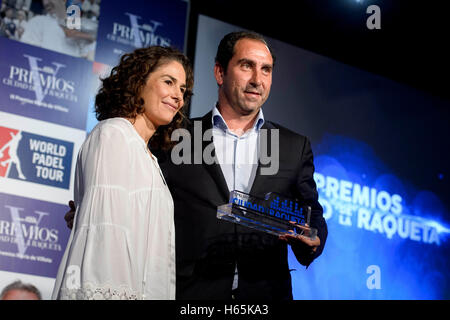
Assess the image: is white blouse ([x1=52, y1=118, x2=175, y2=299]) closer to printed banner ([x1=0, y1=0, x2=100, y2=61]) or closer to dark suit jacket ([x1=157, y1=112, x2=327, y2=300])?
dark suit jacket ([x1=157, y1=112, x2=327, y2=300])

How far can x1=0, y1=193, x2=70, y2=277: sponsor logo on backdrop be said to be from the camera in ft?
11.5

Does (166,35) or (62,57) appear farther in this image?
(166,35)

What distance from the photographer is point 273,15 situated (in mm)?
4719

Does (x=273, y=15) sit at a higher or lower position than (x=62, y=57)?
higher

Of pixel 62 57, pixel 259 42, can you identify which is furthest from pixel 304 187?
pixel 62 57

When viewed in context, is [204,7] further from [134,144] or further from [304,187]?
[134,144]

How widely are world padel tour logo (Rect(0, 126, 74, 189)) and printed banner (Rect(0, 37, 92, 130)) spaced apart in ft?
0.46

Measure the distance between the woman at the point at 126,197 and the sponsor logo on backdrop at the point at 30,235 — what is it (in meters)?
1.46

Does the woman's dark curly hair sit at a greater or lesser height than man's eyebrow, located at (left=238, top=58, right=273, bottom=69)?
lesser

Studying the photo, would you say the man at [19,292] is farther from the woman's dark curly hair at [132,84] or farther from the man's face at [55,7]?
the man's face at [55,7]

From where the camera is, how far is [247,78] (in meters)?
2.84

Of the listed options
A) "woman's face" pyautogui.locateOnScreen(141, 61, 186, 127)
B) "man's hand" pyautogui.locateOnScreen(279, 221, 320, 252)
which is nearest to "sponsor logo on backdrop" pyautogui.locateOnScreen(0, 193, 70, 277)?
"woman's face" pyautogui.locateOnScreen(141, 61, 186, 127)

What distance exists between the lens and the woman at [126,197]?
74.4 inches
